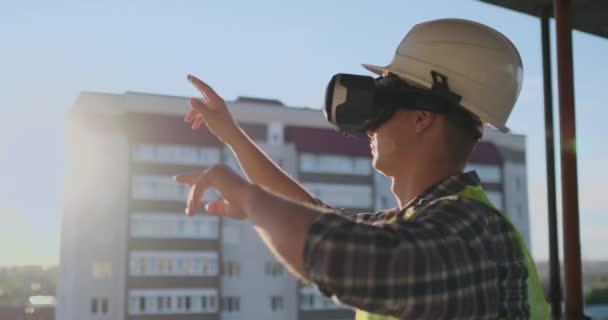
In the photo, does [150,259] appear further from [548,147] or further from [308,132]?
[548,147]

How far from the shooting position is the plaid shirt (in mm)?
537

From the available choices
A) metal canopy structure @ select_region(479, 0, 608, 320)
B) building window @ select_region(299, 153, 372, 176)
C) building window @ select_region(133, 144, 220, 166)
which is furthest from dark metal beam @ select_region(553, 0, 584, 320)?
building window @ select_region(299, 153, 372, 176)

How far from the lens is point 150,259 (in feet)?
91.7

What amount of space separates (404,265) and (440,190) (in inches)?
8.6

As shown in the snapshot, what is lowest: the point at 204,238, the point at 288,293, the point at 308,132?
the point at 288,293

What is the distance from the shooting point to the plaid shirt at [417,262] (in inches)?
21.1

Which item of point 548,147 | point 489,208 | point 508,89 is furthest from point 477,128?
point 548,147

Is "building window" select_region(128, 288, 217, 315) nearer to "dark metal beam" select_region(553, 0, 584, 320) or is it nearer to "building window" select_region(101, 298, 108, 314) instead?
"building window" select_region(101, 298, 108, 314)

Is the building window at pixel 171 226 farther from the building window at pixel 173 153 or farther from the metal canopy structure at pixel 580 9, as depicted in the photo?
the metal canopy structure at pixel 580 9

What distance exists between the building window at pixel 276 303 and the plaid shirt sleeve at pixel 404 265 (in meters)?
28.7

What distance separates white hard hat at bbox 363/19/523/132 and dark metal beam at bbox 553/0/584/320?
3.94 ft

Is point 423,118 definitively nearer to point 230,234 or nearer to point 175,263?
point 230,234

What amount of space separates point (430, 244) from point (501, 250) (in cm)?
13

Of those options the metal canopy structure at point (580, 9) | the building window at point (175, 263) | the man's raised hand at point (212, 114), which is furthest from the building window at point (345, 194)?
the man's raised hand at point (212, 114)
